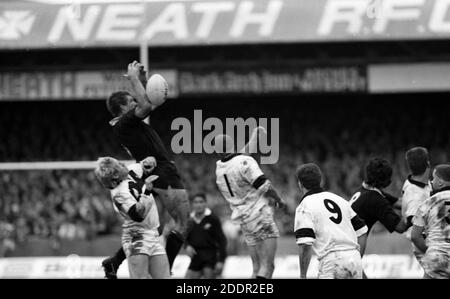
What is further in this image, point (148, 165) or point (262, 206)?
point (262, 206)

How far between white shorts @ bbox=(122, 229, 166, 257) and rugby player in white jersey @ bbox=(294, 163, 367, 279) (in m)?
1.59

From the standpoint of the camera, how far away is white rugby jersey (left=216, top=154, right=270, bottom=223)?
9641 millimetres

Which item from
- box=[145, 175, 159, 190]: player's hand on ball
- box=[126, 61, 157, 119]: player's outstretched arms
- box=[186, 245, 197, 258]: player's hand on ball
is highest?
box=[126, 61, 157, 119]: player's outstretched arms

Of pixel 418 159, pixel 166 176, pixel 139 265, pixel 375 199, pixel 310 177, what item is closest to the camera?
pixel 310 177

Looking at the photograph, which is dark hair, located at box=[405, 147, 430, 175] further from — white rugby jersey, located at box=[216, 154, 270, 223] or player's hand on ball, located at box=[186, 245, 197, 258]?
player's hand on ball, located at box=[186, 245, 197, 258]

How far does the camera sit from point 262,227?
9.73 metres

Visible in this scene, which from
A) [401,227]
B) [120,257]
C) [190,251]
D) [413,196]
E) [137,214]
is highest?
[190,251]

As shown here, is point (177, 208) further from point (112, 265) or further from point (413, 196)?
point (413, 196)

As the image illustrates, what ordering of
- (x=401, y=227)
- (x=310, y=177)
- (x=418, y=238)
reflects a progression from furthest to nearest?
(x=401, y=227)
(x=418, y=238)
(x=310, y=177)

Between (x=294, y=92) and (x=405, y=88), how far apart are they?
2.05m

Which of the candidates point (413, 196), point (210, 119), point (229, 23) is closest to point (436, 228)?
point (413, 196)

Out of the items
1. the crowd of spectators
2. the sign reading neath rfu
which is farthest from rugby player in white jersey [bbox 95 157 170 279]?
the crowd of spectators

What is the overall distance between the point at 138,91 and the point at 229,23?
8313 mm

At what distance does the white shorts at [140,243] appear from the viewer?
8938mm
